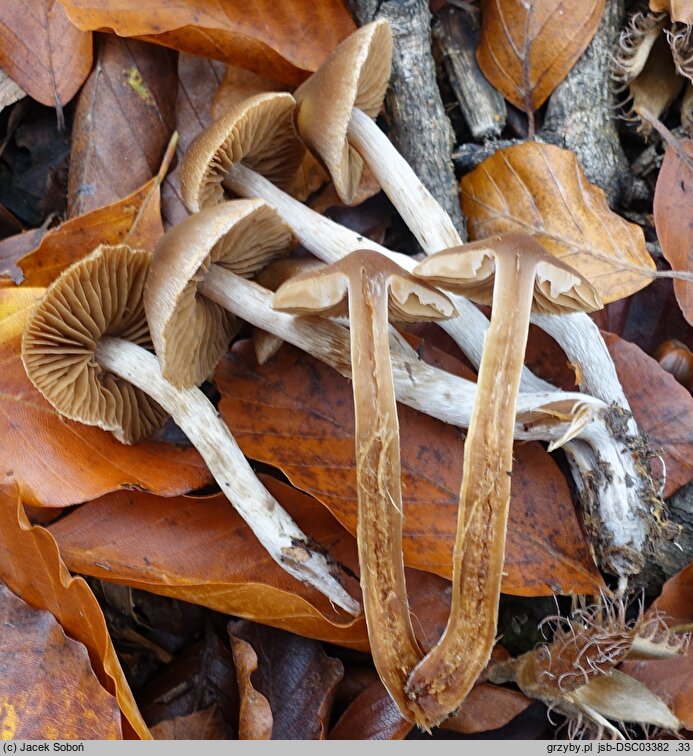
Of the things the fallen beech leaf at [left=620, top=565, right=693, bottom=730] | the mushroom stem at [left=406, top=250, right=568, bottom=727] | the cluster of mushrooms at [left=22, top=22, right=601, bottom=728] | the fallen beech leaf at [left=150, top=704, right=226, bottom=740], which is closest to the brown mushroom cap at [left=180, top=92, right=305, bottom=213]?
the cluster of mushrooms at [left=22, top=22, right=601, bottom=728]

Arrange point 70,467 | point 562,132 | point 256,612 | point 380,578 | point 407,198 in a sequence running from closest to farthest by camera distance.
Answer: point 380,578 < point 256,612 < point 70,467 < point 407,198 < point 562,132

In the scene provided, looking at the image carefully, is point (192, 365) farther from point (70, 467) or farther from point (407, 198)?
point (407, 198)

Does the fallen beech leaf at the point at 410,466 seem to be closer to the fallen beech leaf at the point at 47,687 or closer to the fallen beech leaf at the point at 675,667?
the fallen beech leaf at the point at 675,667

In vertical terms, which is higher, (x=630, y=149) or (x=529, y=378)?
(x=630, y=149)

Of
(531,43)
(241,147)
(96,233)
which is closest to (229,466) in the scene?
(96,233)

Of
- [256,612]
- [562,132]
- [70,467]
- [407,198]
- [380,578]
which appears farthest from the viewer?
[562,132]

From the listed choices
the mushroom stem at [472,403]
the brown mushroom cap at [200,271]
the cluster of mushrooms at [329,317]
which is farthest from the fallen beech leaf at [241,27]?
the mushroom stem at [472,403]

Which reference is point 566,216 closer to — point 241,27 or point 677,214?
point 677,214

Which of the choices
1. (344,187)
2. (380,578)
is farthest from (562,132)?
(380,578)
